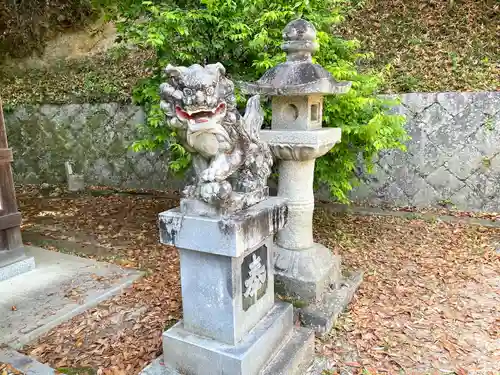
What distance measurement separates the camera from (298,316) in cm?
376

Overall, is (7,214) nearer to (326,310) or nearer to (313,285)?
(313,285)

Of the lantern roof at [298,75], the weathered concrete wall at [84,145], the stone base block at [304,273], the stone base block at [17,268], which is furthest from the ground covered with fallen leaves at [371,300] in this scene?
the weathered concrete wall at [84,145]

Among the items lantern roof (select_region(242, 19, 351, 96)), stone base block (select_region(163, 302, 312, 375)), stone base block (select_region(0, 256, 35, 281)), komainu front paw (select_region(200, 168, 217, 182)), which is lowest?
stone base block (select_region(0, 256, 35, 281))

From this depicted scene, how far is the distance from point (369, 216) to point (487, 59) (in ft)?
12.2

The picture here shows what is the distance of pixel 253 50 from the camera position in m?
4.81

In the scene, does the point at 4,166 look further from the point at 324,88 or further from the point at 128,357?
the point at 324,88

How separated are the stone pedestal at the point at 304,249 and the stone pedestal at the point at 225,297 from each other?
79 centimetres

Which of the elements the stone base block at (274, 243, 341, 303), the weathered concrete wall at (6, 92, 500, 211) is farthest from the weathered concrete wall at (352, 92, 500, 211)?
the stone base block at (274, 243, 341, 303)

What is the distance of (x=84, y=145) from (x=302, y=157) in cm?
759

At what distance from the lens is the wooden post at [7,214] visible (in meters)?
4.92

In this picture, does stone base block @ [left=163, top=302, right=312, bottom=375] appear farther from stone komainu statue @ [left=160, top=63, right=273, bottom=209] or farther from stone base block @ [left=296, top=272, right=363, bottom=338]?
stone komainu statue @ [left=160, top=63, right=273, bottom=209]

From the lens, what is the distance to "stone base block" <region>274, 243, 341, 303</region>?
12.8 ft

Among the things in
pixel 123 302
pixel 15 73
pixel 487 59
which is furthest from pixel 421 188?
pixel 15 73

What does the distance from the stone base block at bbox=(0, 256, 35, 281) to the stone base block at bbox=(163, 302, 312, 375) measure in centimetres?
295
